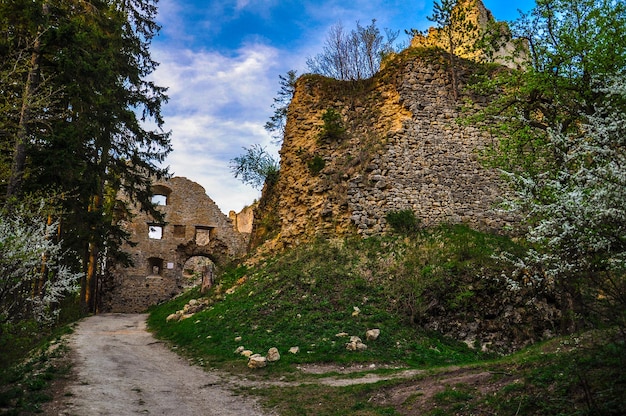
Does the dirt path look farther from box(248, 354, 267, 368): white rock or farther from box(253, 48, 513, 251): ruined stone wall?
box(253, 48, 513, 251): ruined stone wall

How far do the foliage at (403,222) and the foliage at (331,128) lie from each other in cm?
507

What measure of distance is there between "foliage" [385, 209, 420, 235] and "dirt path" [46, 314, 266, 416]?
28.7 ft

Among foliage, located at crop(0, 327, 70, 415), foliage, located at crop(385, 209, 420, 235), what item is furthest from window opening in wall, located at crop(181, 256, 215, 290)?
foliage, located at crop(0, 327, 70, 415)

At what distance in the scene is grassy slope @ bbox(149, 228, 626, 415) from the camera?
4.80m

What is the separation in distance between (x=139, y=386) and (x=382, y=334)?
5652 mm

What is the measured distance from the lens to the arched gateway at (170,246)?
26.1m

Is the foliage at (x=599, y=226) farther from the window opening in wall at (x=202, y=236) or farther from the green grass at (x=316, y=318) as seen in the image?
the window opening in wall at (x=202, y=236)

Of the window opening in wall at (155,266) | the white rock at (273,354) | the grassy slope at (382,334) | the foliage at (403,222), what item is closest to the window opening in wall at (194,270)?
the window opening in wall at (155,266)

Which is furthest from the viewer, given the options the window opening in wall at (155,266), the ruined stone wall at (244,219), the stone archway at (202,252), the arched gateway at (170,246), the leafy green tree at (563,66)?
the ruined stone wall at (244,219)

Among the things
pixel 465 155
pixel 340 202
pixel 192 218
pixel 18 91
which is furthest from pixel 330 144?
pixel 192 218

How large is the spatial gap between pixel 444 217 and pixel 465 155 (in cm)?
309

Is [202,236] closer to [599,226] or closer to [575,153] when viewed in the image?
[575,153]

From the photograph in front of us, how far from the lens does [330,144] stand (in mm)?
19312

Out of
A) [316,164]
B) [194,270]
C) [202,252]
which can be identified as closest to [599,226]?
[316,164]
